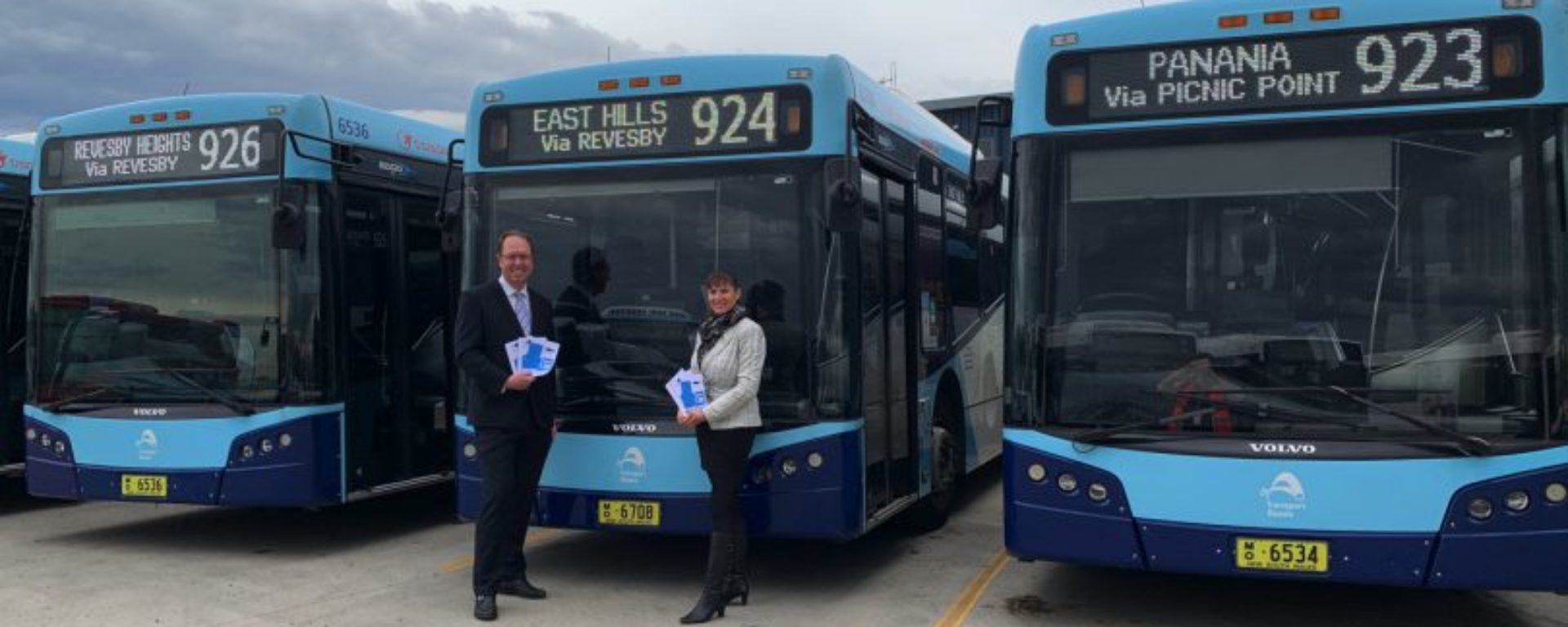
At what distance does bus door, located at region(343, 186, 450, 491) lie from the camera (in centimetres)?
805

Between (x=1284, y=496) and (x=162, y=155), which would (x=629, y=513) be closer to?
(x=1284, y=496)

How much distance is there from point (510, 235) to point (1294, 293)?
382cm

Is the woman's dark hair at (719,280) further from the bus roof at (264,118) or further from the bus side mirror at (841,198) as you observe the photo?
the bus roof at (264,118)

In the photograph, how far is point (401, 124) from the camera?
8.96 m

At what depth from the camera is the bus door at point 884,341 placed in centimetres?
669

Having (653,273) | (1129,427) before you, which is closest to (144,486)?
(653,273)

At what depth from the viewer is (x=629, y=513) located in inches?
251

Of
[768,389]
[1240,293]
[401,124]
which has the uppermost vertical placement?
[401,124]

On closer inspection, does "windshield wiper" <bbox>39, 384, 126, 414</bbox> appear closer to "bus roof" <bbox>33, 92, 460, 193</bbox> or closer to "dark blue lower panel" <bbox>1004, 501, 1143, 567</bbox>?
"bus roof" <bbox>33, 92, 460, 193</bbox>

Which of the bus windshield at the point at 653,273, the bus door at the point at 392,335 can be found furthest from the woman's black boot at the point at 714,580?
the bus door at the point at 392,335

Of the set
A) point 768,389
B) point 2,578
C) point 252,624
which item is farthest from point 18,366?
point 768,389

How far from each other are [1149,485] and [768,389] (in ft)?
6.44

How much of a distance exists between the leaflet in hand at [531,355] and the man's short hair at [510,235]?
0.51 metres

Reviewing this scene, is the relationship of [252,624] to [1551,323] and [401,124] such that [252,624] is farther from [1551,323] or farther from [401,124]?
[1551,323]
